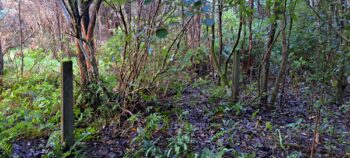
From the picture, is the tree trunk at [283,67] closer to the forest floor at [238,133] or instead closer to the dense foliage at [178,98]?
the dense foliage at [178,98]

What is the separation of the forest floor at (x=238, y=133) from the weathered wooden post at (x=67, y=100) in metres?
0.33

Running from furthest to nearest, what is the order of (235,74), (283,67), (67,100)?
(235,74) < (283,67) < (67,100)

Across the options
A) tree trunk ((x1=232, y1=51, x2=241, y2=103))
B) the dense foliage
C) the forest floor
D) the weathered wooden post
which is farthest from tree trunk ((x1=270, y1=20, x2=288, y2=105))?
the weathered wooden post

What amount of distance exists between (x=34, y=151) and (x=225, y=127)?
2.28 m

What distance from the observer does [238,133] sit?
3.88 meters

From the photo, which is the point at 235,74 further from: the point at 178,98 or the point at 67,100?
the point at 67,100

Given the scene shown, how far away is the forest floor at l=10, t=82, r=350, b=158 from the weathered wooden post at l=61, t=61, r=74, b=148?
A: 33cm

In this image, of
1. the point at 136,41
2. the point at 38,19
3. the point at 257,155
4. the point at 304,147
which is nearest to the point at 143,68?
the point at 136,41

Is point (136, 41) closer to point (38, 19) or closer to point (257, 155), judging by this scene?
point (257, 155)

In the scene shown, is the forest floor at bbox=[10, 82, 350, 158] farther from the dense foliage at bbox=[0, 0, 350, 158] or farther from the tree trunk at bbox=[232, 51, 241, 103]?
the tree trunk at bbox=[232, 51, 241, 103]

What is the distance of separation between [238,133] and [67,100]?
204cm

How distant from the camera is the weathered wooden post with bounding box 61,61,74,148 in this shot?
121 inches

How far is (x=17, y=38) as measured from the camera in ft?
29.0

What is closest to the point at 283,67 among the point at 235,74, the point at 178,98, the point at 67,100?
the point at 235,74
